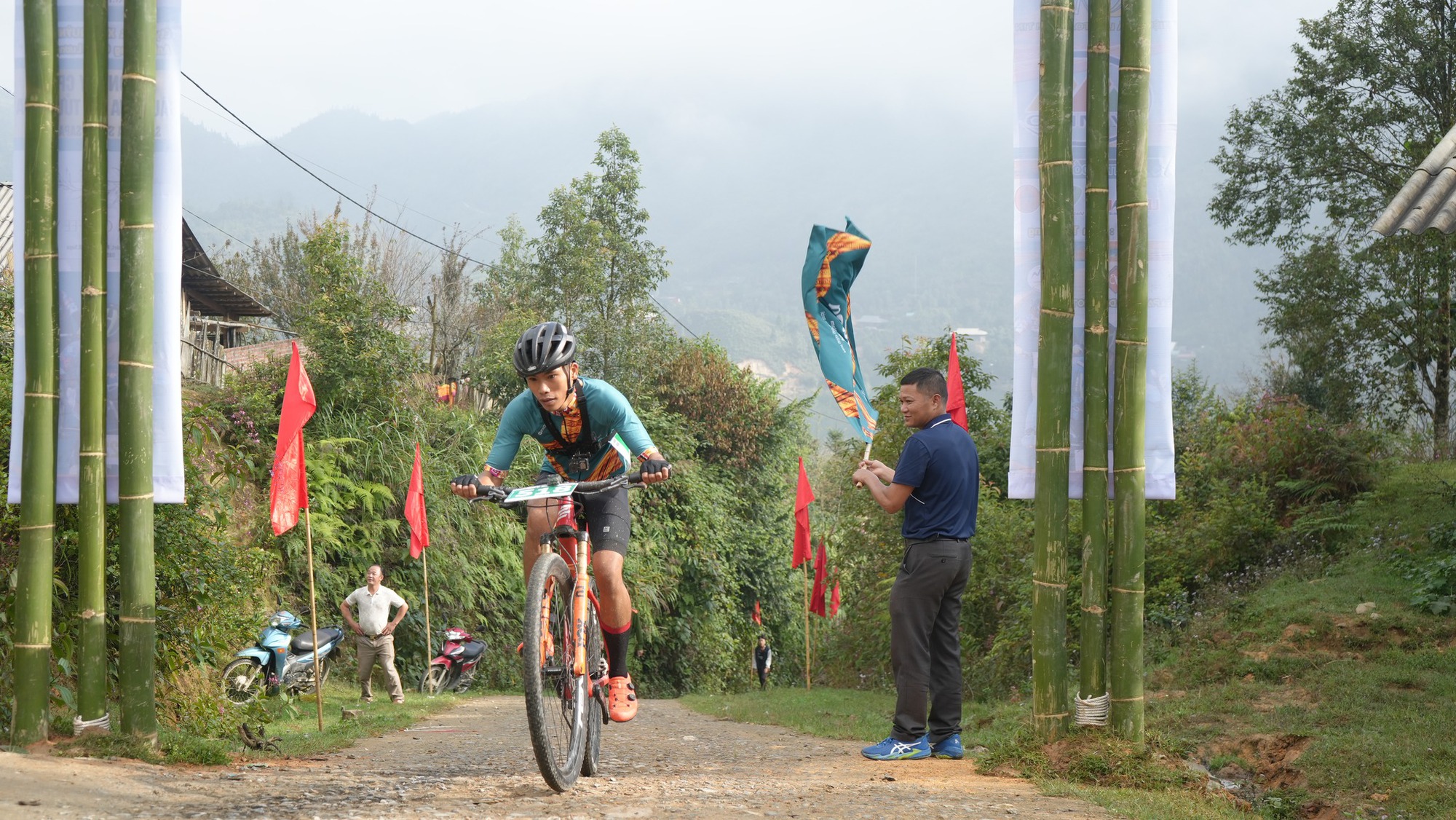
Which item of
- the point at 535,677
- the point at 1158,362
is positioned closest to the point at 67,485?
the point at 535,677

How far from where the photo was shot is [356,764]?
6.15 m

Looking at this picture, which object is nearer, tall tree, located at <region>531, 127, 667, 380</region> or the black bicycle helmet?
the black bicycle helmet

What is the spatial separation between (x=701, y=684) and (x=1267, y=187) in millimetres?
16511

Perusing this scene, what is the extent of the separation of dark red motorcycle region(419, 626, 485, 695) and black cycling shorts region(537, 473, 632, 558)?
40.7 feet

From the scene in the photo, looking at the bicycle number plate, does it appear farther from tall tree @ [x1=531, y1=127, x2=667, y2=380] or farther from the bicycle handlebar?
tall tree @ [x1=531, y1=127, x2=667, y2=380]

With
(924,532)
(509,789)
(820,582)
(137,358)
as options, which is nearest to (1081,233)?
(924,532)

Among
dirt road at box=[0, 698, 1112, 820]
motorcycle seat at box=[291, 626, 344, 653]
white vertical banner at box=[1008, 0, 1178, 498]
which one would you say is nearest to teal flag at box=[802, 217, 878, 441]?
white vertical banner at box=[1008, 0, 1178, 498]

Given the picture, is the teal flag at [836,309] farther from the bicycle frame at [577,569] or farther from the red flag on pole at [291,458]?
the red flag on pole at [291,458]

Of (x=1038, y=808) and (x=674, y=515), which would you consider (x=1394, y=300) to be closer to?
(x=674, y=515)

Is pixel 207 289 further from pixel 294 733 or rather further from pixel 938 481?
pixel 938 481

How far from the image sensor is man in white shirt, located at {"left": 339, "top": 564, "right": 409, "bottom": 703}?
14.1m

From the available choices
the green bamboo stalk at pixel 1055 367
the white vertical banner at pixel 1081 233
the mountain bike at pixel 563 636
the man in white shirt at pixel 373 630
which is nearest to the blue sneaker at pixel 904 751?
the green bamboo stalk at pixel 1055 367

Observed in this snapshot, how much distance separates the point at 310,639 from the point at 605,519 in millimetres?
10215

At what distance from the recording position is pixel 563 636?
499 cm
